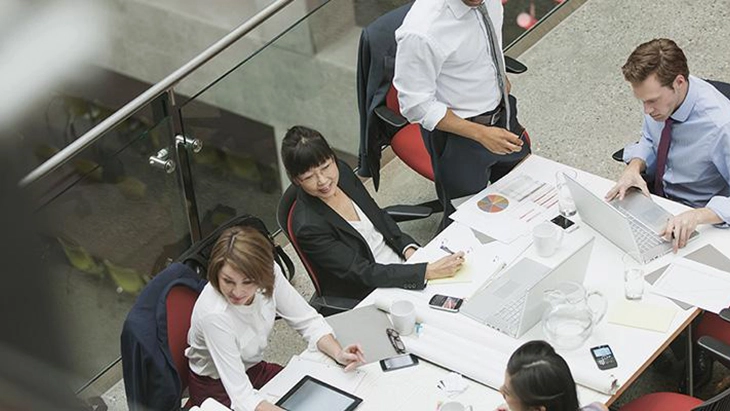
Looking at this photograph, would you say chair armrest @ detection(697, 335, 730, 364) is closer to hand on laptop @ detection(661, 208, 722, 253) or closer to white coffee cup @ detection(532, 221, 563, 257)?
hand on laptop @ detection(661, 208, 722, 253)

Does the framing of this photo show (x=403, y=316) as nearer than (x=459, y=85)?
Yes

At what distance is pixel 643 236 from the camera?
3.36 metres

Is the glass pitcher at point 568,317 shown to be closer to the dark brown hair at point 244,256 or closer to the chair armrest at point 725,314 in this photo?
the chair armrest at point 725,314

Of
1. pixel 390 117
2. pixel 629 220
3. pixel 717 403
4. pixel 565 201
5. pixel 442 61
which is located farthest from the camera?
pixel 390 117

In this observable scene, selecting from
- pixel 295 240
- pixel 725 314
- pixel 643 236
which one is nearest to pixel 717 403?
pixel 725 314

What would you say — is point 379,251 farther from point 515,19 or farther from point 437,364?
point 515,19

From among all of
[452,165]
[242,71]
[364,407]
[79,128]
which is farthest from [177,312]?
[79,128]

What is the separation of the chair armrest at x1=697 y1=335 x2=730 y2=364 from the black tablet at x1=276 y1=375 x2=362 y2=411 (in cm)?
104

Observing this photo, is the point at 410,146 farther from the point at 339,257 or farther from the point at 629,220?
the point at 629,220

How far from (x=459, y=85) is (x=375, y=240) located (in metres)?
0.66

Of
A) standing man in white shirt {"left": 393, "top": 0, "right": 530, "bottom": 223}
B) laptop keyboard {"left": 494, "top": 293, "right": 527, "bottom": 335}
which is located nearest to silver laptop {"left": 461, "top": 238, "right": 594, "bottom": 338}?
laptop keyboard {"left": 494, "top": 293, "right": 527, "bottom": 335}

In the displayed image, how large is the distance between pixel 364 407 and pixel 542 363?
24.5 inches

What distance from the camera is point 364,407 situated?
2.86 meters

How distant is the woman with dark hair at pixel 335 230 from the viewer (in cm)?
333
